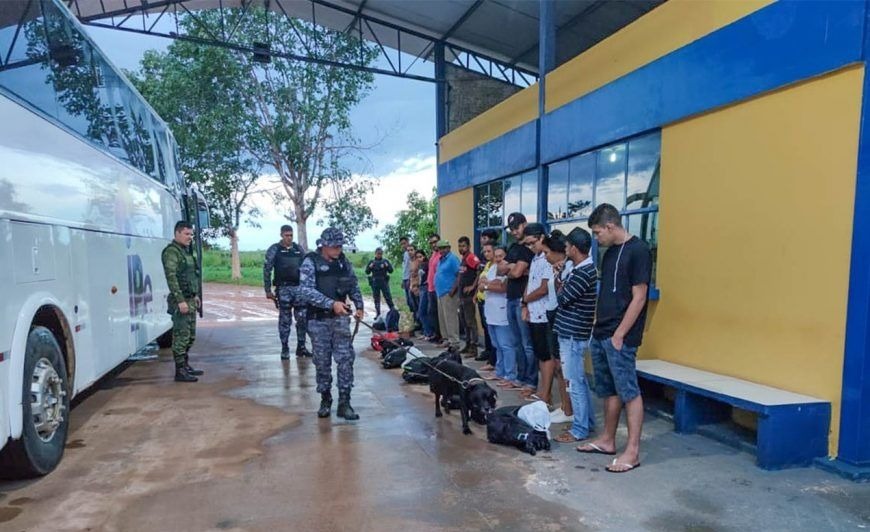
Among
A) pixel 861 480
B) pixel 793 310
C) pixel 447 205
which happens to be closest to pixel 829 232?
pixel 793 310

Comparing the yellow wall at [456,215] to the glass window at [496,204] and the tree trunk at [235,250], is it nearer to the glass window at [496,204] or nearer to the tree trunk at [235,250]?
the glass window at [496,204]

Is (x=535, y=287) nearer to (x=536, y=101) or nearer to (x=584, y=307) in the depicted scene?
(x=584, y=307)

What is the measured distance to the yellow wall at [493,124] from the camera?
8680 mm

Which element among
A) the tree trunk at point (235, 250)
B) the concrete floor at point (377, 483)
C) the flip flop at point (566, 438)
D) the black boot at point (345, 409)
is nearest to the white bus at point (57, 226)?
the concrete floor at point (377, 483)

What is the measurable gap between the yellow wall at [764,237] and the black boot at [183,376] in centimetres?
558

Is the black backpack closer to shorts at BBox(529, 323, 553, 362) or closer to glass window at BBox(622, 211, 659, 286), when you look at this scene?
shorts at BBox(529, 323, 553, 362)

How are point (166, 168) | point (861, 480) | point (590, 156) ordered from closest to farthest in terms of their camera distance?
point (861, 480), point (590, 156), point (166, 168)

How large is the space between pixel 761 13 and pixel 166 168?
851 centimetres

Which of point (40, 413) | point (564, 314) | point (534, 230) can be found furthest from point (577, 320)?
point (40, 413)

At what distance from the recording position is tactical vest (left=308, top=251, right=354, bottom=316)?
203 inches

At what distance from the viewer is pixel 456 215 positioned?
11727mm

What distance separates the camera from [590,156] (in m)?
7.19

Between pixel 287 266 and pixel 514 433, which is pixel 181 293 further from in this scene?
pixel 514 433

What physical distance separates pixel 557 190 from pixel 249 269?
110 feet
